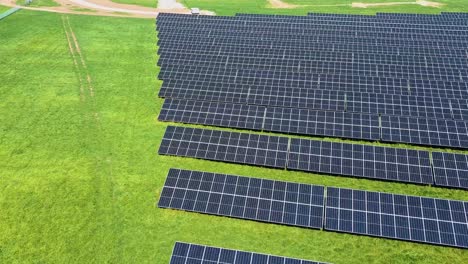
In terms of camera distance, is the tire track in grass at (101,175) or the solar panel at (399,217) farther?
the tire track in grass at (101,175)

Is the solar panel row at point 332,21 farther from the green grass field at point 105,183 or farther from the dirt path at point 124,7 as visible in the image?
the green grass field at point 105,183

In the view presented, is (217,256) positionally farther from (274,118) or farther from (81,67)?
(81,67)

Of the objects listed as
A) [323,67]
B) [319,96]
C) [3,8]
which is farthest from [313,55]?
[3,8]

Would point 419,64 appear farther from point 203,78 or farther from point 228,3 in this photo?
point 228,3

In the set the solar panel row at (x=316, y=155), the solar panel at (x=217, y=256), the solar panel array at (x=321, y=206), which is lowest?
the solar panel at (x=217, y=256)

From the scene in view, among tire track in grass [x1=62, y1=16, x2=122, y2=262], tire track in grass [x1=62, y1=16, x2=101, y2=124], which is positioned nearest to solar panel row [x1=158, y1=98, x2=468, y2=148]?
tire track in grass [x1=62, y1=16, x2=122, y2=262]

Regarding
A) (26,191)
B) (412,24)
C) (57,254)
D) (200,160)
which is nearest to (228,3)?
(412,24)

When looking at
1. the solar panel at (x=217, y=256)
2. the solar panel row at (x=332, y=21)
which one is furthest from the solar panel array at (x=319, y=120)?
the solar panel row at (x=332, y=21)
